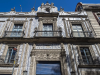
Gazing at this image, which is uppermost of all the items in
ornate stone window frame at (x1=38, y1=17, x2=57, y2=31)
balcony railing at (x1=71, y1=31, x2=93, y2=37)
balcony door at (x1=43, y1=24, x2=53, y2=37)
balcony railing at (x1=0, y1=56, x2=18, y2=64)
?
ornate stone window frame at (x1=38, y1=17, x2=57, y2=31)

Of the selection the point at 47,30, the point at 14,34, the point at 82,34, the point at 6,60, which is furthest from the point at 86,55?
the point at 14,34

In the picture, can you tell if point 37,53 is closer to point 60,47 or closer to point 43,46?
point 43,46

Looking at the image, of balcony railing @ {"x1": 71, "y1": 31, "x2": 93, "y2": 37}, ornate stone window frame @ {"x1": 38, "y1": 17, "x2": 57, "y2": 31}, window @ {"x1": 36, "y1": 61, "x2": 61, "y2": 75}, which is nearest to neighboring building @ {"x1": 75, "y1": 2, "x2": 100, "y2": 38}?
balcony railing @ {"x1": 71, "y1": 31, "x2": 93, "y2": 37}

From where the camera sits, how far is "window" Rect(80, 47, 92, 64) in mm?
8552

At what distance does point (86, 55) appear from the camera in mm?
8938

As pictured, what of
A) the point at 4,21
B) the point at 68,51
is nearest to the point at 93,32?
the point at 68,51

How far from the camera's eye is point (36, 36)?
9820 mm

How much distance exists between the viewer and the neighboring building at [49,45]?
7.94 m

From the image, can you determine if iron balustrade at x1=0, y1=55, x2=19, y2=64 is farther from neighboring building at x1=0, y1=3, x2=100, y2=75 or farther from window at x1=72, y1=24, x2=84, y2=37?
window at x1=72, y1=24, x2=84, y2=37

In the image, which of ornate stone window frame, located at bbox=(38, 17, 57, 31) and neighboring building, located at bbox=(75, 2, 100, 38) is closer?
neighboring building, located at bbox=(75, 2, 100, 38)

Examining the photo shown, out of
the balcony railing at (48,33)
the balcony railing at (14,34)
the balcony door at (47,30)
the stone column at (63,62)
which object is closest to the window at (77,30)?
the balcony railing at (48,33)

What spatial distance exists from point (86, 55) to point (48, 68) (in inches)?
138

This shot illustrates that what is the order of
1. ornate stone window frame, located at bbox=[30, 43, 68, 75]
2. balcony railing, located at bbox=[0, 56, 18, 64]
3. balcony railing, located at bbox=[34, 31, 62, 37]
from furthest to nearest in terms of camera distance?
balcony railing, located at bbox=[34, 31, 62, 37], balcony railing, located at bbox=[0, 56, 18, 64], ornate stone window frame, located at bbox=[30, 43, 68, 75]

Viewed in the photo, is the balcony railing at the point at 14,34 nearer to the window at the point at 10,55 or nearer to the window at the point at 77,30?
the window at the point at 10,55
